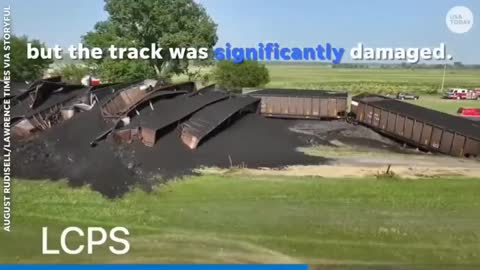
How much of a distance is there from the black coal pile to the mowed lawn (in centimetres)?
97

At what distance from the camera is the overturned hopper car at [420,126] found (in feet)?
72.6

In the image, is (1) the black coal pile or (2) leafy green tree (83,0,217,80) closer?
(1) the black coal pile

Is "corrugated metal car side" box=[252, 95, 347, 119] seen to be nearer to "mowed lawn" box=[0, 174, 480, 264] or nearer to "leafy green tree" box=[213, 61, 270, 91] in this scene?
"mowed lawn" box=[0, 174, 480, 264]

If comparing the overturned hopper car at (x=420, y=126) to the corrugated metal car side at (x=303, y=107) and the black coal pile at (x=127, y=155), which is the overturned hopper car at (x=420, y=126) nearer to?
the corrugated metal car side at (x=303, y=107)

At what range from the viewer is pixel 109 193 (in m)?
15.9

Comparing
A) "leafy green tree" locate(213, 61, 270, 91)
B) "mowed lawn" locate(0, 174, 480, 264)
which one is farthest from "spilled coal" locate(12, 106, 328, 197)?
"leafy green tree" locate(213, 61, 270, 91)

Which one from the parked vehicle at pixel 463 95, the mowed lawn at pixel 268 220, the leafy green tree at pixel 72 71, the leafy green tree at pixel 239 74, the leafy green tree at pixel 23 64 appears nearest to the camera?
the mowed lawn at pixel 268 220

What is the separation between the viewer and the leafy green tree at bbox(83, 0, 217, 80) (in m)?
50.0

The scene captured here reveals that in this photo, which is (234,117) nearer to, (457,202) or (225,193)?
(225,193)

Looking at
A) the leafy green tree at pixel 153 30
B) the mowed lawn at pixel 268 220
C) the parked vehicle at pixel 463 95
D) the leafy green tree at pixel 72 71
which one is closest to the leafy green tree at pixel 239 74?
the leafy green tree at pixel 153 30

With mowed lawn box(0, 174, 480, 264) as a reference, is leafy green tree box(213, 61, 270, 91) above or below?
above

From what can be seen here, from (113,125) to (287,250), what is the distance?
12.4m

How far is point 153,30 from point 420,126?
34.8 meters

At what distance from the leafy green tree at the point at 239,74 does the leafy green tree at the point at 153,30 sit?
3380 mm
